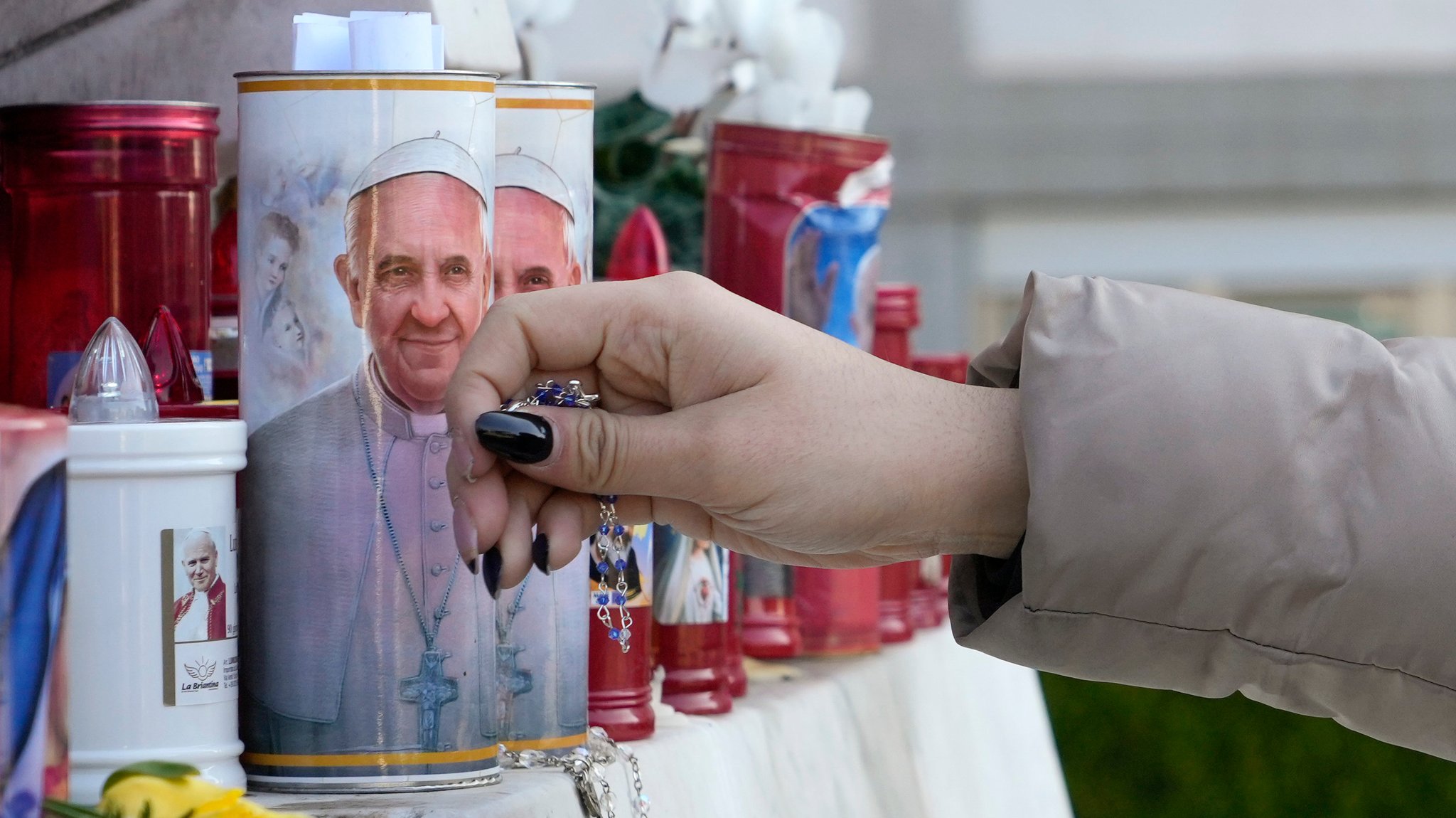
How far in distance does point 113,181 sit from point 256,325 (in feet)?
0.40

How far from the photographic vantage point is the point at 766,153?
3.57 feet

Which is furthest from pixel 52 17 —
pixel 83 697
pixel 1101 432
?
pixel 1101 432

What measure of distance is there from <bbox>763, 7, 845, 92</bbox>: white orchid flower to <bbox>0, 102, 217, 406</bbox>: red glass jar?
1.87ft

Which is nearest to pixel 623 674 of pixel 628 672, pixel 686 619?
pixel 628 672

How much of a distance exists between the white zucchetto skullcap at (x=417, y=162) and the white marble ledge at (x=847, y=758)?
24 cm

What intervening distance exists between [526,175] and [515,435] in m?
0.15

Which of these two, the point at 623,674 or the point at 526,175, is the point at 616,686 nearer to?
the point at 623,674

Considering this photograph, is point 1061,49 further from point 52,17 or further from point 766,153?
point 52,17

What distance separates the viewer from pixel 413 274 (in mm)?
661

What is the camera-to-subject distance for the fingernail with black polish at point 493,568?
2.13 ft

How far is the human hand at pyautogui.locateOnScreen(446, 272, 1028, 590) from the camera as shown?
25.7 inches

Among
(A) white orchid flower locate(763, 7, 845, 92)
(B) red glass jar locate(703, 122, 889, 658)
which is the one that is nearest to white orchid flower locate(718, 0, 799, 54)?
(A) white orchid flower locate(763, 7, 845, 92)

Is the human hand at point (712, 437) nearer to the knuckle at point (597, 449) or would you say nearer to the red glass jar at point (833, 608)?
the knuckle at point (597, 449)

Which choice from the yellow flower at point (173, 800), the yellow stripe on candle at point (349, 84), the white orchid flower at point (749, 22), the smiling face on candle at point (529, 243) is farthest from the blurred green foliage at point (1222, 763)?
the yellow flower at point (173, 800)
